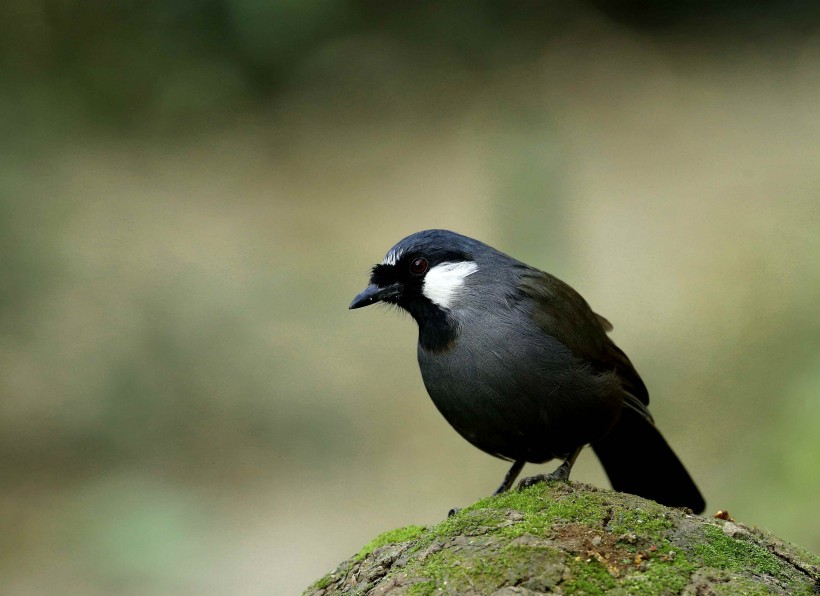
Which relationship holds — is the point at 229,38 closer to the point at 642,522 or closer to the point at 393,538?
the point at 393,538

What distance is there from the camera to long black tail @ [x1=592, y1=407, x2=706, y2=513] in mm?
4590

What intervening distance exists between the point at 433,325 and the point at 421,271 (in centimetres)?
28

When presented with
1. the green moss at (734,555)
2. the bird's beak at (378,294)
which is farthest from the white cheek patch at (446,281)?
the green moss at (734,555)

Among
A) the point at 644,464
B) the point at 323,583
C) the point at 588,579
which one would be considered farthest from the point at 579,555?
the point at 644,464

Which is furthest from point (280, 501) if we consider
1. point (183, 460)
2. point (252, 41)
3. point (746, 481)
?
point (252, 41)

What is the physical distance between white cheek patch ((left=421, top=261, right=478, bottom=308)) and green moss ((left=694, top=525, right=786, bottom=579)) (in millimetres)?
1531

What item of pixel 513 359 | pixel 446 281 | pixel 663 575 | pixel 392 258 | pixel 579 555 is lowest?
pixel 663 575

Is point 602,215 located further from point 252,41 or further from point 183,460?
point 183,460

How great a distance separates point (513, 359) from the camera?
12.8ft

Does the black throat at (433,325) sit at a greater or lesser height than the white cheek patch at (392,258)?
lesser

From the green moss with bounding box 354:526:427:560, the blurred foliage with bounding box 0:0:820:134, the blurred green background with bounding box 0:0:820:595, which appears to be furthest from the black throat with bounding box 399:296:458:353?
the blurred foliage with bounding box 0:0:820:134

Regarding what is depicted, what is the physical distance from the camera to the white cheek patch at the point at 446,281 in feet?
13.7

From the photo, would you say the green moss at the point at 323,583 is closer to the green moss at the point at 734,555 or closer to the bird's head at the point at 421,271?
the green moss at the point at 734,555

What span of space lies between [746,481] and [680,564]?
4211mm
